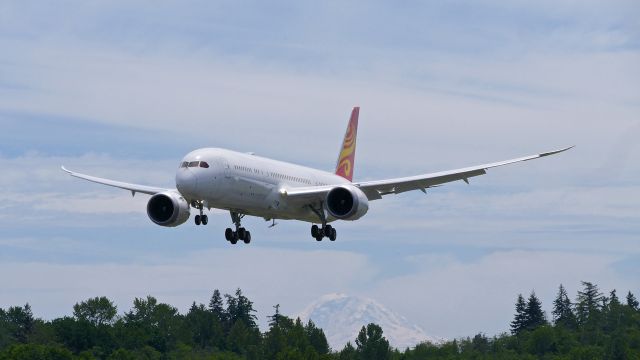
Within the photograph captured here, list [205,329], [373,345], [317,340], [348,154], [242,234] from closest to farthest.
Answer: [242,234] → [348,154] → [373,345] → [317,340] → [205,329]

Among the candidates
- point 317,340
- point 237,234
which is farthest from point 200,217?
point 317,340

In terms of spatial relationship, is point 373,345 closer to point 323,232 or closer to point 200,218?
point 323,232

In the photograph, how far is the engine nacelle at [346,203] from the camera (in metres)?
80.9

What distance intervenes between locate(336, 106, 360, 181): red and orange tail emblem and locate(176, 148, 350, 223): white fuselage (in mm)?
14731

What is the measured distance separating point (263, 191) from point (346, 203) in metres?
5.21

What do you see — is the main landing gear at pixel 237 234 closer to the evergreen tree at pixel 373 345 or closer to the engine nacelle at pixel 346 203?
the engine nacelle at pixel 346 203

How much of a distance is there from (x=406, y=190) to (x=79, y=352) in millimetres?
89523

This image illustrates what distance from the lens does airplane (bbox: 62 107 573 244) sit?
248 ft

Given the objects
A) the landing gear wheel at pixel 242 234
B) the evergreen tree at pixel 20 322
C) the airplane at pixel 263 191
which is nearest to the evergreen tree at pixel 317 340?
the evergreen tree at pixel 20 322

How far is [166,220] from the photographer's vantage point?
81.6 m

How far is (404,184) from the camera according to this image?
85438 millimetres

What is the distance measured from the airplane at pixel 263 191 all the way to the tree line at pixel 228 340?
72.7 meters

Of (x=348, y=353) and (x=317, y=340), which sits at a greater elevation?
(x=317, y=340)

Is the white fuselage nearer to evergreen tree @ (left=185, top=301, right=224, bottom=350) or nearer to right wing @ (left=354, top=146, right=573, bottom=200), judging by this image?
right wing @ (left=354, top=146, right=573, bottom=200)
